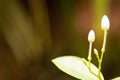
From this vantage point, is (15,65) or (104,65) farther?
(15,65)

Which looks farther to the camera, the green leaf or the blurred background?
the blurred background

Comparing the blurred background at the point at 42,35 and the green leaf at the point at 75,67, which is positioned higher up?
the green leaf at the point at 75,67

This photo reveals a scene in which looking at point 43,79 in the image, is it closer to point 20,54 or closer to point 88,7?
point 20,54

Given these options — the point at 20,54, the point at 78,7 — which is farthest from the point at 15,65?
the point at 78,7

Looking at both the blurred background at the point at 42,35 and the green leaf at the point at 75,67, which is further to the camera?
the blurred background at the point at 42,35
